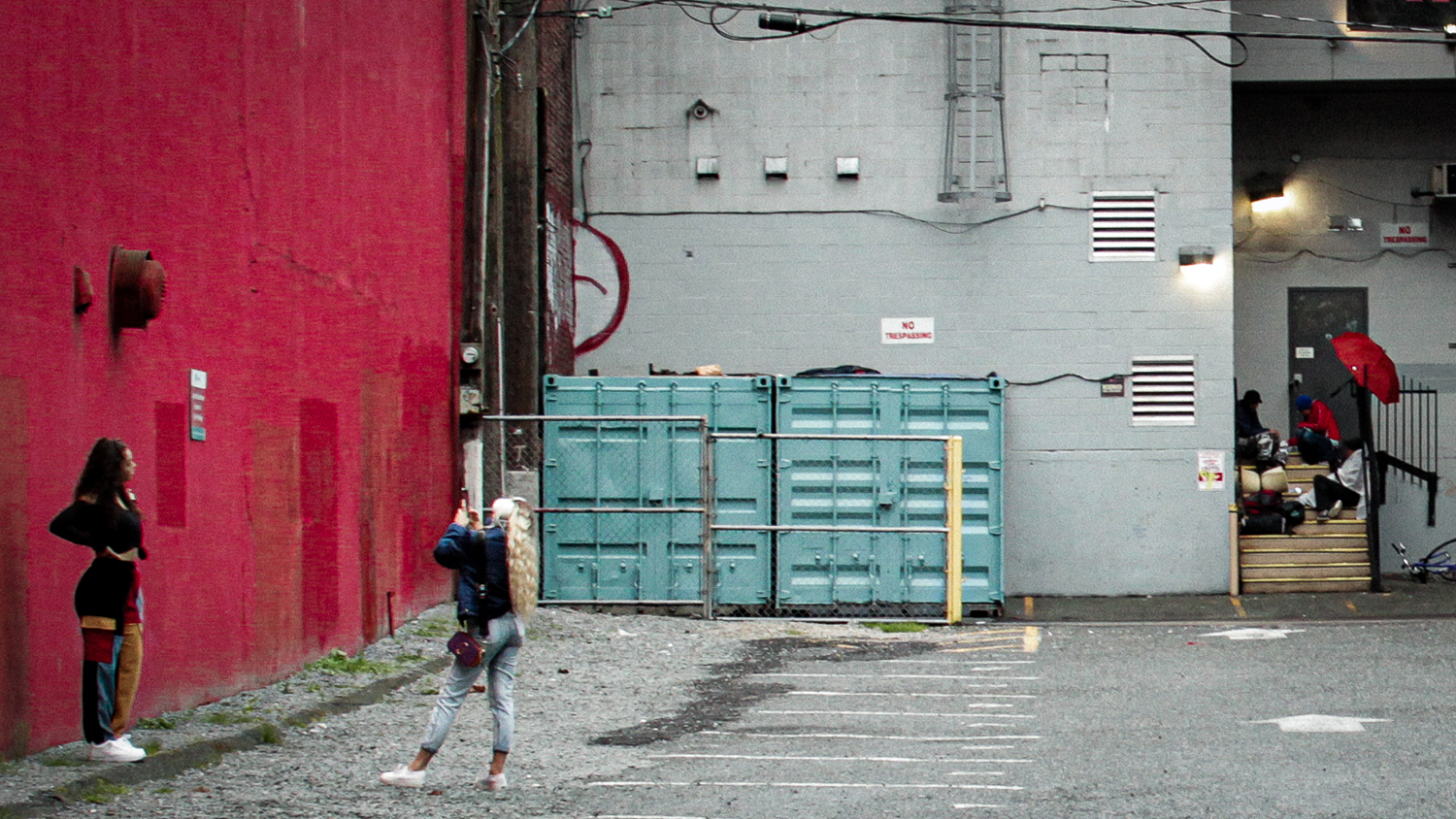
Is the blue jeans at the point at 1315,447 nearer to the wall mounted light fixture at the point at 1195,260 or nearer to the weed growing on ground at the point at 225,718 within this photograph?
the wall mounted light fixture at the point at 1195,260

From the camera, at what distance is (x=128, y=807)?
7.42m

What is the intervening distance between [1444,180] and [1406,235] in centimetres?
85

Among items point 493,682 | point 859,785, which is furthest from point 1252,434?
point 493,682

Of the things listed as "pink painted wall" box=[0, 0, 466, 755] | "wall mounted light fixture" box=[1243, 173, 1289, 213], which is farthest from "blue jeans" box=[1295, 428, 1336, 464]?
"pink painted wall" box=[0, 0, 466, 755]

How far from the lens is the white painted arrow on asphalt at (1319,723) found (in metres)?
9.71

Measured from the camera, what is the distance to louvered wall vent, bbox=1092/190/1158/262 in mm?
19922

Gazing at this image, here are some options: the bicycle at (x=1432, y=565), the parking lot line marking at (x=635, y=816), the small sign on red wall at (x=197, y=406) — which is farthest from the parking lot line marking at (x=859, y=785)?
the bicycle at (x=1432, y=565)

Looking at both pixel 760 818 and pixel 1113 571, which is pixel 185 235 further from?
pixel 1113 571

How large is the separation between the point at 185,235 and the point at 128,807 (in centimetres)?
362

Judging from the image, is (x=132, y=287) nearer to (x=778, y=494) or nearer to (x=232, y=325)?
(x=232, y=325)

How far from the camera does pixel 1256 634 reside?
1562 cm

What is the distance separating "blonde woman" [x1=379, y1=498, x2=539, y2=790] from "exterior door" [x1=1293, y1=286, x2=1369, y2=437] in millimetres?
16465

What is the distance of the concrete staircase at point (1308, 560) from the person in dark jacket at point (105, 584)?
14.6 meters

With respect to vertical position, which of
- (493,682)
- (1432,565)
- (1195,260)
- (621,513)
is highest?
(1195,260)
